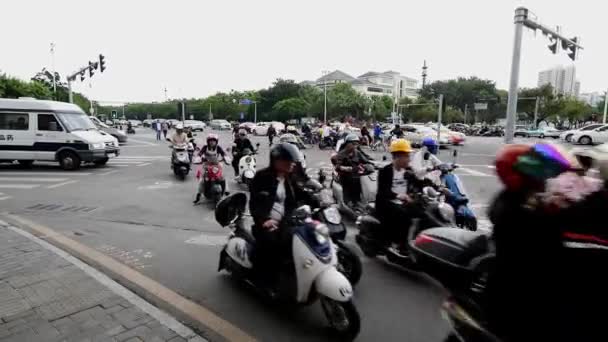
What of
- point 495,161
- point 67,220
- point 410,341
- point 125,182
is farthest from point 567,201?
point 125,182

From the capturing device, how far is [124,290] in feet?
12.9

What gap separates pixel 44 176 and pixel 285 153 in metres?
11.0

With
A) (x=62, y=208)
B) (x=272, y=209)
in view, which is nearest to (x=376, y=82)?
(x=62, y=208)

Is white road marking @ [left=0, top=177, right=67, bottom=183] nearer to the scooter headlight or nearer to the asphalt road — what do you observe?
the asphalt road

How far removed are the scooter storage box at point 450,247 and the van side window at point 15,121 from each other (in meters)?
13.6

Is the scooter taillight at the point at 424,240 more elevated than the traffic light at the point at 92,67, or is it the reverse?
the traffic light at the point at 92,67

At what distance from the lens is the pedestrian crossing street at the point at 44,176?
32.6 feet

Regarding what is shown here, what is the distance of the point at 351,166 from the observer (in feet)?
22.8

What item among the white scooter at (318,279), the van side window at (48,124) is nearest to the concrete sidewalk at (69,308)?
the white scooter at (318,279)

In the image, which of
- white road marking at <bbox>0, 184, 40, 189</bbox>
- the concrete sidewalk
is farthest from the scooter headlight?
white road marking at <bbox>0, 184, 40, 189</bbox>

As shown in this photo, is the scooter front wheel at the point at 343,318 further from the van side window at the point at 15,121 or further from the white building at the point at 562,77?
the white building at the point at 562,77

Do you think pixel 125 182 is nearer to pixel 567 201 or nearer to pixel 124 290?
pixel 124 290

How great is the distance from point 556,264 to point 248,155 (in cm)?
896

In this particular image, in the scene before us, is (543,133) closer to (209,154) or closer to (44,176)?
(209,154)
